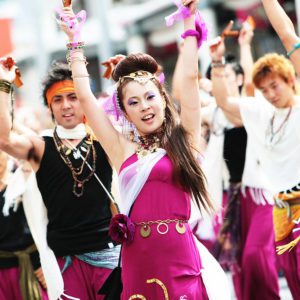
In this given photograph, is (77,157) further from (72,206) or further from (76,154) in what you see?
(72,206)

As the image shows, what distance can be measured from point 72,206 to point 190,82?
55.6 inches

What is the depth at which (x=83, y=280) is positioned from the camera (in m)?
5.59

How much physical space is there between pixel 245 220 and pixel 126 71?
10.3 ft

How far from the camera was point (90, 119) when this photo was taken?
15.8ft

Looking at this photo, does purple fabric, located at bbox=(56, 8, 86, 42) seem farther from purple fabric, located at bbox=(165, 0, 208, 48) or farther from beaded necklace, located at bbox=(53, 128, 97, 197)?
beaded necklace, located at bbox=(53, 128, 97, 197)

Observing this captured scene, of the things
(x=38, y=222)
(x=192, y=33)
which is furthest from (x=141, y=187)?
(x=38, y=222)

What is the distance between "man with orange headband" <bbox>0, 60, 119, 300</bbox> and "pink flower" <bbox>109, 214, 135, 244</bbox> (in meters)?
0.99

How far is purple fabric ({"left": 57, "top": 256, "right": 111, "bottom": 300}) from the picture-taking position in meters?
5.54

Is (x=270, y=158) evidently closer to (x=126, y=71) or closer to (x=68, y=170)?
(x=68, y=170)

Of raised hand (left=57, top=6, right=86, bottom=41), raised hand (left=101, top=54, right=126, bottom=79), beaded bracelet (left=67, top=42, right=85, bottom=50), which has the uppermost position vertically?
raised hand (left=57, top=6, right=86, bottom=41)

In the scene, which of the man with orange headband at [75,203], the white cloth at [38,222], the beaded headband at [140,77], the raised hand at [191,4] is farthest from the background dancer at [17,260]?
the raised hand at [191,4]

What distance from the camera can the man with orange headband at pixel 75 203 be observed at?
18.2ft

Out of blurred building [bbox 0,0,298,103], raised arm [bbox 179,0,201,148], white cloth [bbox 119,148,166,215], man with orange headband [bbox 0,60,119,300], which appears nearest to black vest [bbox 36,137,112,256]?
man with orange headband [bbox 0,60,119,300]

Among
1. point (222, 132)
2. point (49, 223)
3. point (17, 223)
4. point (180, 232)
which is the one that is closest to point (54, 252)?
point (49, 223)
